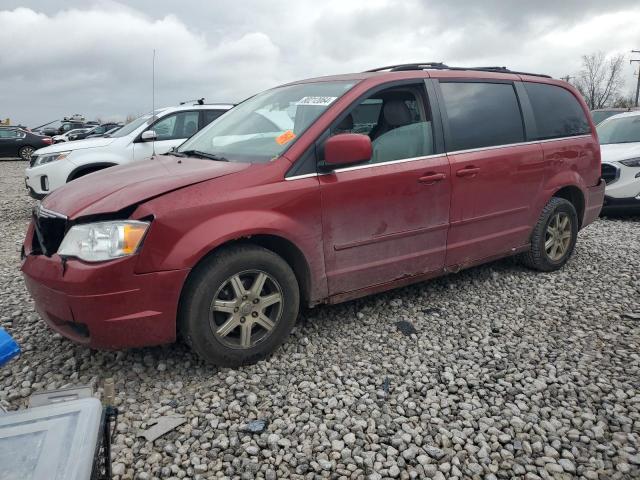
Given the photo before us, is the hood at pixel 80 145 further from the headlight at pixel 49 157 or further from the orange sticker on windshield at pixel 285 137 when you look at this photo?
the orange sticker on windshield at pixel 285 137

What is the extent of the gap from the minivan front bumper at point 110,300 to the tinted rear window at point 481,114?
236 cm

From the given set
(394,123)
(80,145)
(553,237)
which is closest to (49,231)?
(394,123)

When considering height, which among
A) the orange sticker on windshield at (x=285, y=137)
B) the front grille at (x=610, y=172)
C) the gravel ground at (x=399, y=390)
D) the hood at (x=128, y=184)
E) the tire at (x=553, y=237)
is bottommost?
the gravel ground at (x=399, y=390)

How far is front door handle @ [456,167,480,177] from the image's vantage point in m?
3.79

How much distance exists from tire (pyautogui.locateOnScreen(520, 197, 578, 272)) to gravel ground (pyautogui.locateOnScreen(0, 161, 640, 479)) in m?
0.49

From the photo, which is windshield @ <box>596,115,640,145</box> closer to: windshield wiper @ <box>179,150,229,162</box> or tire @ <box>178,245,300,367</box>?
windshield wiper @ <box>179,150,229,162</box>

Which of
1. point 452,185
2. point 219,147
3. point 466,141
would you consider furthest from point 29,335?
point 466,141

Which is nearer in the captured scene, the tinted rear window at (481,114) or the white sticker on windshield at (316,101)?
the white sticker on windshield at (316,101)

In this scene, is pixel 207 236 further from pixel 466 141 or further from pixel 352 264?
pixel 466 141

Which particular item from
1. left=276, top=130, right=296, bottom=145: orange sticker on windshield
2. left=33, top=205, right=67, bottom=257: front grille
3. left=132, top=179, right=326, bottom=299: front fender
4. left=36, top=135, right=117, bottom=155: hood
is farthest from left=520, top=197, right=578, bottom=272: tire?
left=36, top=135, right=117, bottom=155: hood

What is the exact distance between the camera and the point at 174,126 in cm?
812

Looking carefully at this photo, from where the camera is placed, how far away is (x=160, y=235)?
2.68m

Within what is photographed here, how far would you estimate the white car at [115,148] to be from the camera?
24.3 feet

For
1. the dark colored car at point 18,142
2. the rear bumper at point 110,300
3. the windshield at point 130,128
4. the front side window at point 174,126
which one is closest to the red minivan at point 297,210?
the rear bumper at point 110,300
